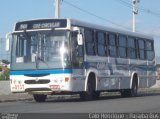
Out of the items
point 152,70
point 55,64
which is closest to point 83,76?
point 55,64

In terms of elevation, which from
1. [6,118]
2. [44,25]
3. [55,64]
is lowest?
[6,118]

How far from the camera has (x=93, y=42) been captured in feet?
86.7

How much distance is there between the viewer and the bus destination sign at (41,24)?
24.6m

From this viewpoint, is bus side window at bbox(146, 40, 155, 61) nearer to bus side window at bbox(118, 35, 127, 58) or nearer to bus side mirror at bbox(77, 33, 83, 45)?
bus side window at bbox(118, 35, 127, 58)

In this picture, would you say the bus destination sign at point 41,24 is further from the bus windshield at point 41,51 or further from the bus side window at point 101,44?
the bus side window at point 101,44

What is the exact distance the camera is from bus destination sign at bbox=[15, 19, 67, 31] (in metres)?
24.6

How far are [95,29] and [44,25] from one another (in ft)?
10.0

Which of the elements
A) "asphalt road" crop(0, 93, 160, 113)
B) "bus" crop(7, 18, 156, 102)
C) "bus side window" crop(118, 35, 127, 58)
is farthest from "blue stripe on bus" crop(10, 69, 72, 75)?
"bus side window" crop(118, 35, 127, 58)

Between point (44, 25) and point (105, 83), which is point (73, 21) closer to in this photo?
point (44, 25)

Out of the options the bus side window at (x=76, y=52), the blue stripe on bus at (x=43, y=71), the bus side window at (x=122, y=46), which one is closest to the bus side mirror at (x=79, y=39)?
the bus side window at (x=76, y=52)

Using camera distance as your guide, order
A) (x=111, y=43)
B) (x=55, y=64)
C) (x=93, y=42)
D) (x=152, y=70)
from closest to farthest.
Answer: (x=55, y=64) → (x=93, y=42) → (x=111, y=43) → (x=152, y=70)

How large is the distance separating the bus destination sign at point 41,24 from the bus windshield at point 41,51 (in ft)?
0.87

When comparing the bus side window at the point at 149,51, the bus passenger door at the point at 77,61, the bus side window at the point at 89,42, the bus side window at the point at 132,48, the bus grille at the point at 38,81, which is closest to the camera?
the bus grille at the point at 38,81

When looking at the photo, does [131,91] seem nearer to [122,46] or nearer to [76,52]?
[122,46]
